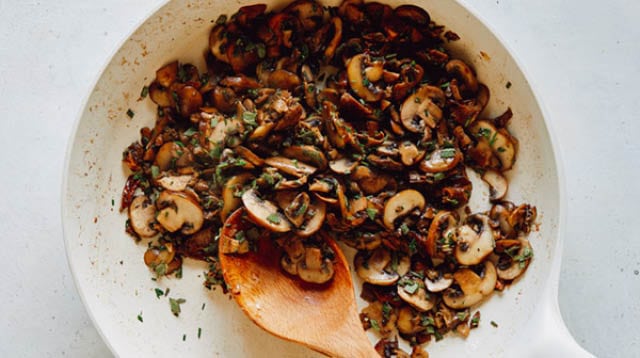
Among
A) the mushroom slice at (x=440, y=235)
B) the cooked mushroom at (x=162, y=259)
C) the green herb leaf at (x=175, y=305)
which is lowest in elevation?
the green herb leaf at (x=175, y=305)

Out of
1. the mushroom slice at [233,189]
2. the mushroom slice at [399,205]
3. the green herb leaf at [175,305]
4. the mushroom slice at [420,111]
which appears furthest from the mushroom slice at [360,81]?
the green herb leaf at [175,305]

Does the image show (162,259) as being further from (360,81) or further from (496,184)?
(496,184)

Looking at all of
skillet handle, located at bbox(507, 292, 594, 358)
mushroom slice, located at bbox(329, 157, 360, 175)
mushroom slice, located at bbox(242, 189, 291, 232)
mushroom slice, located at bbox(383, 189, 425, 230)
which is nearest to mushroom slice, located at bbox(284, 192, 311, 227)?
mushroom slice, located at bbox(242, 189, 291, 232)

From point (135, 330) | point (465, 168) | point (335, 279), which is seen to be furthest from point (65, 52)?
point (465, 168)

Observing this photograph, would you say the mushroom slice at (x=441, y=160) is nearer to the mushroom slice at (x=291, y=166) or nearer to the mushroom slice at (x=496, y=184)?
the mushroom slice at (x=496, y=184)

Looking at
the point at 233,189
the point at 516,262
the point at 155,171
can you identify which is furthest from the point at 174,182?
the point at 516,262

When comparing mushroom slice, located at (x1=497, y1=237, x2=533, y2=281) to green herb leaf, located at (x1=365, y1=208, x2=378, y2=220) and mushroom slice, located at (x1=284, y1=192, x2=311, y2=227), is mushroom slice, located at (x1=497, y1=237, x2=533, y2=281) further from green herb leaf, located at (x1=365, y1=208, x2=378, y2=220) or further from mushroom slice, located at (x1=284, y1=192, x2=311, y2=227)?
mushroom slice, located at (x1=284, y1=192, x2=311, y2=227)
